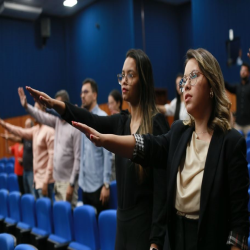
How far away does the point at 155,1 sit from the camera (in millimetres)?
8219

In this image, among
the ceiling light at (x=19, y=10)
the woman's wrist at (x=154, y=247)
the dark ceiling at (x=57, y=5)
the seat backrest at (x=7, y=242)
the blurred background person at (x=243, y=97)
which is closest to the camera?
the woman's wrist at (x=154, y=247)

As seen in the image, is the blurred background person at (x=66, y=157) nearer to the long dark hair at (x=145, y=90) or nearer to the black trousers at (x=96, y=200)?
the black trousers at (x=96, y=200)

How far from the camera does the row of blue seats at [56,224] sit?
2092 mm

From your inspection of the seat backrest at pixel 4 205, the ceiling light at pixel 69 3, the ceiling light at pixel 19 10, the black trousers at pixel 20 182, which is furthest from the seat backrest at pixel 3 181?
the ceiling light at pixel 69 3

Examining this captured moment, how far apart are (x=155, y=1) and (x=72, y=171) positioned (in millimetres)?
6645

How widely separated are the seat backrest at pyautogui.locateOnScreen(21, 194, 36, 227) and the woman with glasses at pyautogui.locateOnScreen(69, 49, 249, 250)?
2.10 meters

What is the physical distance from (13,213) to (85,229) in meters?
1.26

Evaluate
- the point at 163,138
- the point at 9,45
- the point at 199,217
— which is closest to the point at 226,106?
the point at 163,138

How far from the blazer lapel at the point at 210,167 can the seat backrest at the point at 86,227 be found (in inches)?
53.7

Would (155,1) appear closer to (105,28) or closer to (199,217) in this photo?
(105,28)

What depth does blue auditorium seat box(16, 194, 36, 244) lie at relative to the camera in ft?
8.80

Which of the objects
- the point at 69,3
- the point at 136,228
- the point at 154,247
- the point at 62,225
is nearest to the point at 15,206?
the point at 62,225

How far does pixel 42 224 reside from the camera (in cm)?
274

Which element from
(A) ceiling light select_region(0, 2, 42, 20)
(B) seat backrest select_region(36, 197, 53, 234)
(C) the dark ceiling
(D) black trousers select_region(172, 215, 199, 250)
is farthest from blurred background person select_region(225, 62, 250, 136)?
(A) ceiling light select_region(0, 2, 42, 20)
